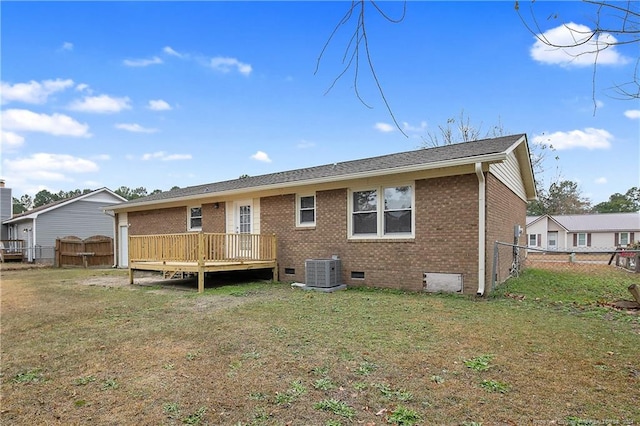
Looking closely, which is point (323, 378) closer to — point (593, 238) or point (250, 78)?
point (250, 78)

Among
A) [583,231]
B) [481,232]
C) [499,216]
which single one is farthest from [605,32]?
[583,231]

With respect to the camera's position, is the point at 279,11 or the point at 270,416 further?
the point at 279,11

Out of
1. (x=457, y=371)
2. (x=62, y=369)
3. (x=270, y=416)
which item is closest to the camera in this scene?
(x=270, y=416)

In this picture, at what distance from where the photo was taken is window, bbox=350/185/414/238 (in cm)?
888

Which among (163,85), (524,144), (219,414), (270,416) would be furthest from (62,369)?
(524,144)

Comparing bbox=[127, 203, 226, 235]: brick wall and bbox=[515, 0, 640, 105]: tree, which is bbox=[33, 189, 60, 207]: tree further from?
bbox=[515, 0, 640, 105]: tree

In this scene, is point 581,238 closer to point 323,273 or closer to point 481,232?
point 481,232

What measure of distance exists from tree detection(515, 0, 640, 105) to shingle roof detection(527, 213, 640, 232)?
38.2 metres

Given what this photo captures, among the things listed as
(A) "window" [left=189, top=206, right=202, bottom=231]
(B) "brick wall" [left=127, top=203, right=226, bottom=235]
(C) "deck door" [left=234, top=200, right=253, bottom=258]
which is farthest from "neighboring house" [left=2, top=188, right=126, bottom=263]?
(C) "deck door" [left=234, top=200, right=253, bottom=258]

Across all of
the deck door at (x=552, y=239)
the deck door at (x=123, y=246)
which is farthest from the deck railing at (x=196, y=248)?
the deck door at (x=552, y=239)

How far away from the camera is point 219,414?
277 centimetres

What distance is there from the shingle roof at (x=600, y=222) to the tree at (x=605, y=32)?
38174mm

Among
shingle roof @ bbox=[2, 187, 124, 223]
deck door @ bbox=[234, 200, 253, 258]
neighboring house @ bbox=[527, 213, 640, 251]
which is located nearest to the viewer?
deck door @ bbox=[234, 200, 253, 258]

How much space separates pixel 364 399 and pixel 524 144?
9.73m
